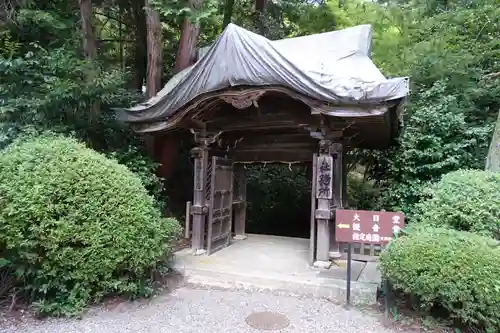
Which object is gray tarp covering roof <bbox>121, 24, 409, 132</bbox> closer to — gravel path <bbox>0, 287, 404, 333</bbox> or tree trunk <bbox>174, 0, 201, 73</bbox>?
tree trunk <bbox>174, 0, 201, 73</bbox>

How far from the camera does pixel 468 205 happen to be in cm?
442

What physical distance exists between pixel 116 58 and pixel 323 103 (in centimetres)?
725

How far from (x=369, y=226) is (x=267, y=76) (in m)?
2.48

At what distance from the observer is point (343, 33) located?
7219 millimetres

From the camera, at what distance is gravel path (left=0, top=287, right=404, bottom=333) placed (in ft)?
12.5

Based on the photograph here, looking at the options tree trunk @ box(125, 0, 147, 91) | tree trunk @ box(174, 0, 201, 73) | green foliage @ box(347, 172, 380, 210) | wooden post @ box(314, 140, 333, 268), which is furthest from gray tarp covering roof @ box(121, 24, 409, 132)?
green foliage @ box(347, 172, 380, 210)

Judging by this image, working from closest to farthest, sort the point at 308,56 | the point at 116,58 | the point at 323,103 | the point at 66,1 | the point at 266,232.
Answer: the point at 323,103, the point at 308,56, the point at 66,1, the point at 116,58, the point at 266,232

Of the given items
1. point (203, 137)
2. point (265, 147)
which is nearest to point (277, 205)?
point (265, 147)

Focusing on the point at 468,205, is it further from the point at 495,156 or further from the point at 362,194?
the point at 362,194

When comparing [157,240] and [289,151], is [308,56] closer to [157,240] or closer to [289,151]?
[289,151]

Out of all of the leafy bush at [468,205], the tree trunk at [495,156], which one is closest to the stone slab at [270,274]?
the leafy bush at [468,205]

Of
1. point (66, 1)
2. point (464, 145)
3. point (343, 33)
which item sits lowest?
point (464, 145)

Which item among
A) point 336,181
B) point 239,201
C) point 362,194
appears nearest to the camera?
point 336,181

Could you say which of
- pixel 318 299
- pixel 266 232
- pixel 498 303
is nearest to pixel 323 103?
pixel 318 299
